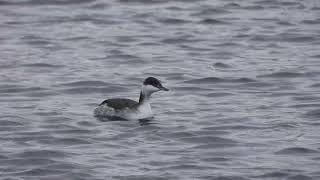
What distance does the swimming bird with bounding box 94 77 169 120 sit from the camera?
22.0 m

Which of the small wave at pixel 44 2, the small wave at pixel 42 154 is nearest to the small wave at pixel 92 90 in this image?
the small wave at pixel 42 154

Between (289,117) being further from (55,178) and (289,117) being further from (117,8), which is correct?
(117,8)

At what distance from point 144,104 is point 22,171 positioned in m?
5.03

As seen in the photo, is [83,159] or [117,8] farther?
[117,8]

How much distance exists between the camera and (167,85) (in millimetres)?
25281

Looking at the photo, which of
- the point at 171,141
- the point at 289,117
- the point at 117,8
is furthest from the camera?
the point at 117,8

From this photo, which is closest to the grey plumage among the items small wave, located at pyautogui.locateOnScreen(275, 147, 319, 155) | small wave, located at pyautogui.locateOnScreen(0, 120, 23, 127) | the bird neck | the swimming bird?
the swimming bird

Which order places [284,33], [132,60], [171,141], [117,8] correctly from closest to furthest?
[171,141] → [132,60] → [284,33] → [117,8]

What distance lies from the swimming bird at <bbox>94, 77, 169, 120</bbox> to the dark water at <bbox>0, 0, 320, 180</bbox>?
0.27 metres

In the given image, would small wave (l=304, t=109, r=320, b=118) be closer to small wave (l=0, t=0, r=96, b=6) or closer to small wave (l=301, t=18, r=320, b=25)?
small wave (l=301, t=18, r=320, b=25)

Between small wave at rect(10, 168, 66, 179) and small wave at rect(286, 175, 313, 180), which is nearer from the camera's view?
small wave at rect(286, 175, 313, 180)

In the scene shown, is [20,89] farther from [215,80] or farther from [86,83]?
[215,80]

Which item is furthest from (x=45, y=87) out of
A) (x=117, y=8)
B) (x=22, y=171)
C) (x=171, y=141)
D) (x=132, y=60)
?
(x=117, y=8)

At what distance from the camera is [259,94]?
79.8 ft
